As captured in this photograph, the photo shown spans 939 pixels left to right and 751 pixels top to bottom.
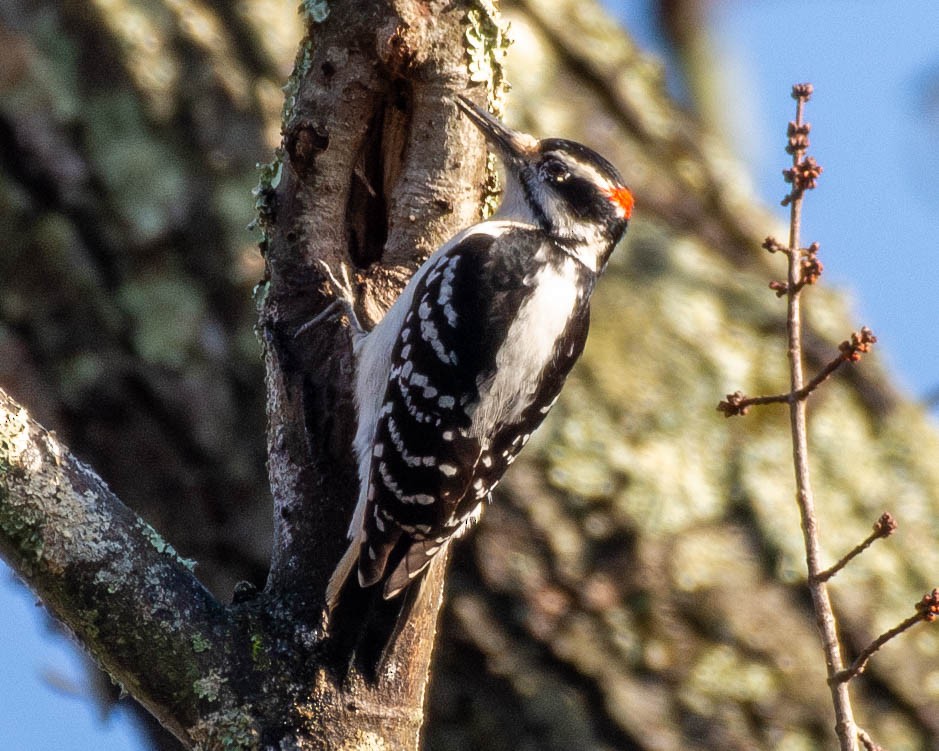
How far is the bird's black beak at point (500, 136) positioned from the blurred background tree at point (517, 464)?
1510 millimetres

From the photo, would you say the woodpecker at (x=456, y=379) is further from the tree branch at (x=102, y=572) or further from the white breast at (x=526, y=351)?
the tree branch at (x=102, y=572)

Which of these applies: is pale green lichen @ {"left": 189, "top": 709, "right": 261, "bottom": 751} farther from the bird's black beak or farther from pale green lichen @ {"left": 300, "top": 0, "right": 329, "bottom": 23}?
pale green lichen @ {"left": 300, "top": 0, "right": 329, "bottom": 23}

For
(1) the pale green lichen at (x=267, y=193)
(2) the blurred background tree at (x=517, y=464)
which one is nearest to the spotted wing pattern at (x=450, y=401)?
(1) the pale green lichen at (x=267, y=193)

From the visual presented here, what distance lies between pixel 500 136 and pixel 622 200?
78 cm

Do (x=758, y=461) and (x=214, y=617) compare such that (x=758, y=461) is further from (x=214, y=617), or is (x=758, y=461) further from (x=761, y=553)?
(x=214, y=617)

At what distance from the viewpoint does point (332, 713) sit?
10.7 ft

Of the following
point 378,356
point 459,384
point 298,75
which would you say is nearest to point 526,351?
point 459,384

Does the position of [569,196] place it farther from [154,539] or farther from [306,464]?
[154,539]

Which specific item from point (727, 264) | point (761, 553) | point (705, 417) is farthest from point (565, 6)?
point (761, 553)

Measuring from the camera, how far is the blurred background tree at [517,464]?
5.49 m

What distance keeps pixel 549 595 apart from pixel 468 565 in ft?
1.24

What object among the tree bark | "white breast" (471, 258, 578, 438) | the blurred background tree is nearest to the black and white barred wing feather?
"white breast" (471, 258, 578, 438)

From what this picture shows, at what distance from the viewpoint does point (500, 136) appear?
4.45 meters

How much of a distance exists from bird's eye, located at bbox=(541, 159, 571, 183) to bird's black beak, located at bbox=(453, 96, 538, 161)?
0.08 metres
